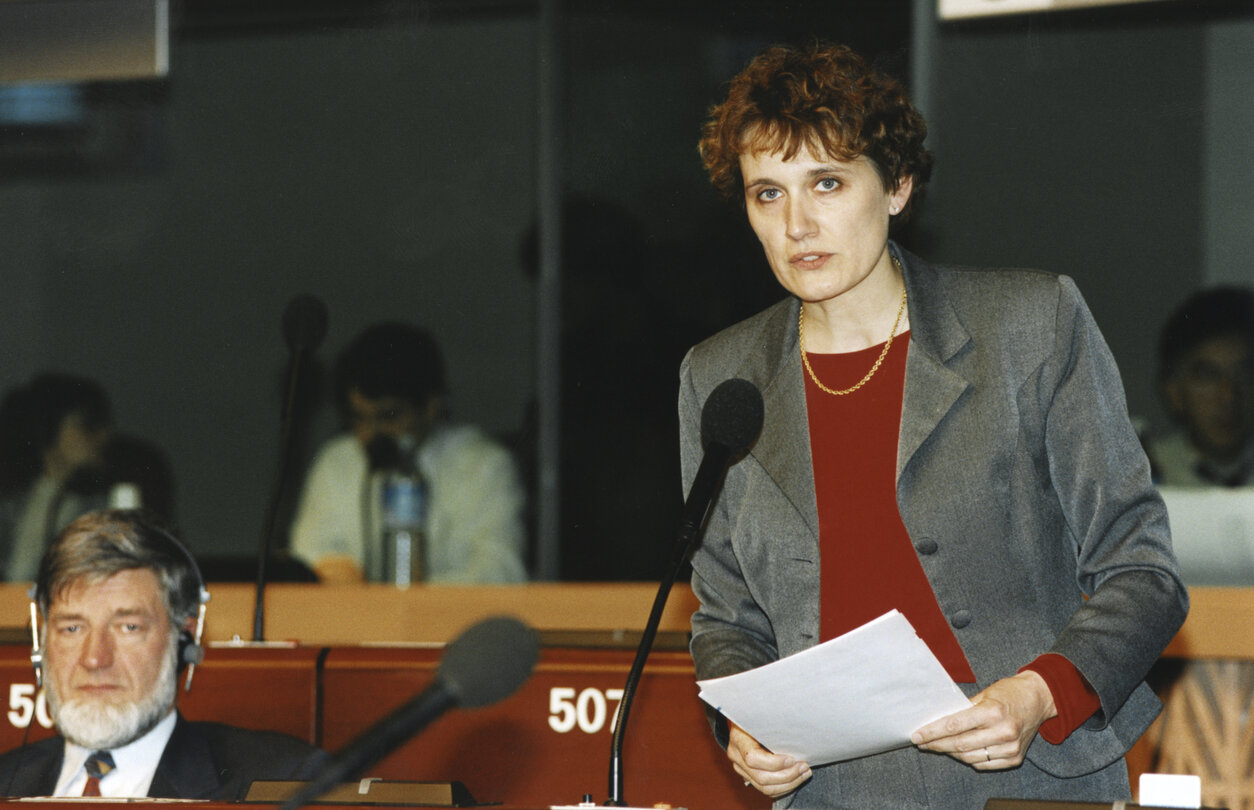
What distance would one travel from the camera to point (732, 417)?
1621mm

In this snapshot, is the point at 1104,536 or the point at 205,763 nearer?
the point at 1104,536

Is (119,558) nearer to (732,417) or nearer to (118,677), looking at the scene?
(118,677)

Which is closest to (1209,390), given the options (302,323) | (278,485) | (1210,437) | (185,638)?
(1210,437)

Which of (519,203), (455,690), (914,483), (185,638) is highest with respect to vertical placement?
(519,203)

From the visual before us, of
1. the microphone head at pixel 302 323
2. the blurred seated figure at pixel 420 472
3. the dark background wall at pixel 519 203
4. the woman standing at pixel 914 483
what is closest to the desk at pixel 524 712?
the microphone head at pixel 302 323

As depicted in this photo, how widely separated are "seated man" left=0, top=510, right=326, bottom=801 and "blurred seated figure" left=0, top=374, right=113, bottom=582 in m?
2.42

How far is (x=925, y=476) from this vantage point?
5.38 feet

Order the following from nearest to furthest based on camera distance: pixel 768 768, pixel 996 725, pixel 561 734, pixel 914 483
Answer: pixel 996 725, pixel 768 768, pixel 914 483, pixel 561 734

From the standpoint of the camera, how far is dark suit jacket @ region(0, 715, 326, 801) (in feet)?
7.70

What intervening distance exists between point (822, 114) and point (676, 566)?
21.3 inches

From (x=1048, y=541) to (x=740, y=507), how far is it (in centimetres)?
36

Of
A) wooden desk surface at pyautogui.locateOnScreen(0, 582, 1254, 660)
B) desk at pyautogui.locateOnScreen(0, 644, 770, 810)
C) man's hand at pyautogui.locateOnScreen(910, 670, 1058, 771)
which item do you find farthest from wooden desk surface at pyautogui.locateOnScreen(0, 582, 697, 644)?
man's hand at pyautogui.locateOnScreen(910, 670, 1058, 771)

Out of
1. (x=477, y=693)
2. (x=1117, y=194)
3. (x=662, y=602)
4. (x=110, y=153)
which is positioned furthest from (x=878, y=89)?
(x=110, y=153)

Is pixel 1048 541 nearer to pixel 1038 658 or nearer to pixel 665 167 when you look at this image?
pixel 1038 658
